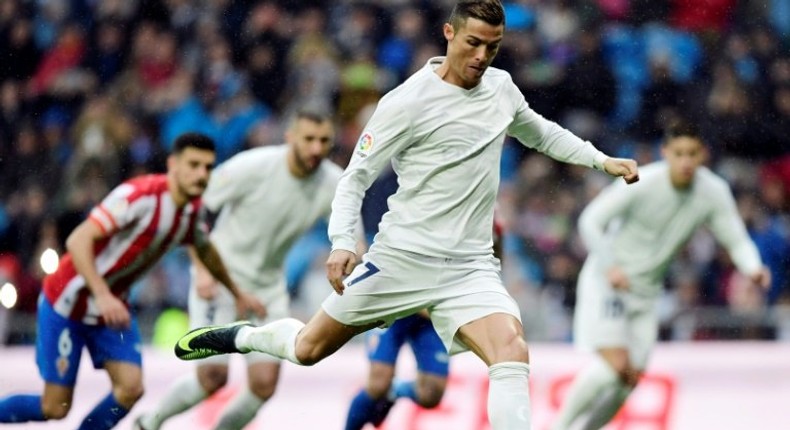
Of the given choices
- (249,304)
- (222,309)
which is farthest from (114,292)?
(222,309)

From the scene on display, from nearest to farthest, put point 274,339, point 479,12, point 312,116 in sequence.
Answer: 1. point 479,12
2. point 274,339
3. point 312,116

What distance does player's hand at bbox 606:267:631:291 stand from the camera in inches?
349

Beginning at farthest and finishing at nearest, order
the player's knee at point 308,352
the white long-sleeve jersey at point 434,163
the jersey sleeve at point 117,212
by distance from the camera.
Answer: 1. the jersey sleeve at point 117,212
2. the player's knee at point 308,352
3. the white long-sleeve jersey at point 434,163

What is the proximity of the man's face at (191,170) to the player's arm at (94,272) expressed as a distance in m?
0.47

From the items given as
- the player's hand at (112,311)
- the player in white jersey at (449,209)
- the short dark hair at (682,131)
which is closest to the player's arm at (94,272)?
the player's hand at (112,311)

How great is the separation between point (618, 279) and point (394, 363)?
1.31 m

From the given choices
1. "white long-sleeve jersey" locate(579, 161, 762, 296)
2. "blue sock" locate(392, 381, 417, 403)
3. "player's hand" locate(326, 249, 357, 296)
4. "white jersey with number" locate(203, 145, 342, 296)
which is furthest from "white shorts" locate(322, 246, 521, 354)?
"white long-sleeve jersey" locate(579, 161, 762, 296)

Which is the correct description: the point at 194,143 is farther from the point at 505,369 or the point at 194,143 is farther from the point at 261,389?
the point at 505,369

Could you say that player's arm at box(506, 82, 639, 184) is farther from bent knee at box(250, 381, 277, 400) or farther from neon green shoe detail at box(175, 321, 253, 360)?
bent knee at box(250, 381, 277, 400)

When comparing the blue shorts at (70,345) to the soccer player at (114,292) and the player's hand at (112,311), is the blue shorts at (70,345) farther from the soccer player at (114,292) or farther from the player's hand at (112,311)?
the player's hand at (112,311)

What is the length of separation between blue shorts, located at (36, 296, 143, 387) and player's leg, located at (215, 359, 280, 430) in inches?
29.2

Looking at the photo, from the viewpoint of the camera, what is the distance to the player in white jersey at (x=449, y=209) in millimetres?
6477

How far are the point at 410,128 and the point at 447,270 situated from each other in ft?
2.02

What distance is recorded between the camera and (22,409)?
27.2ft
